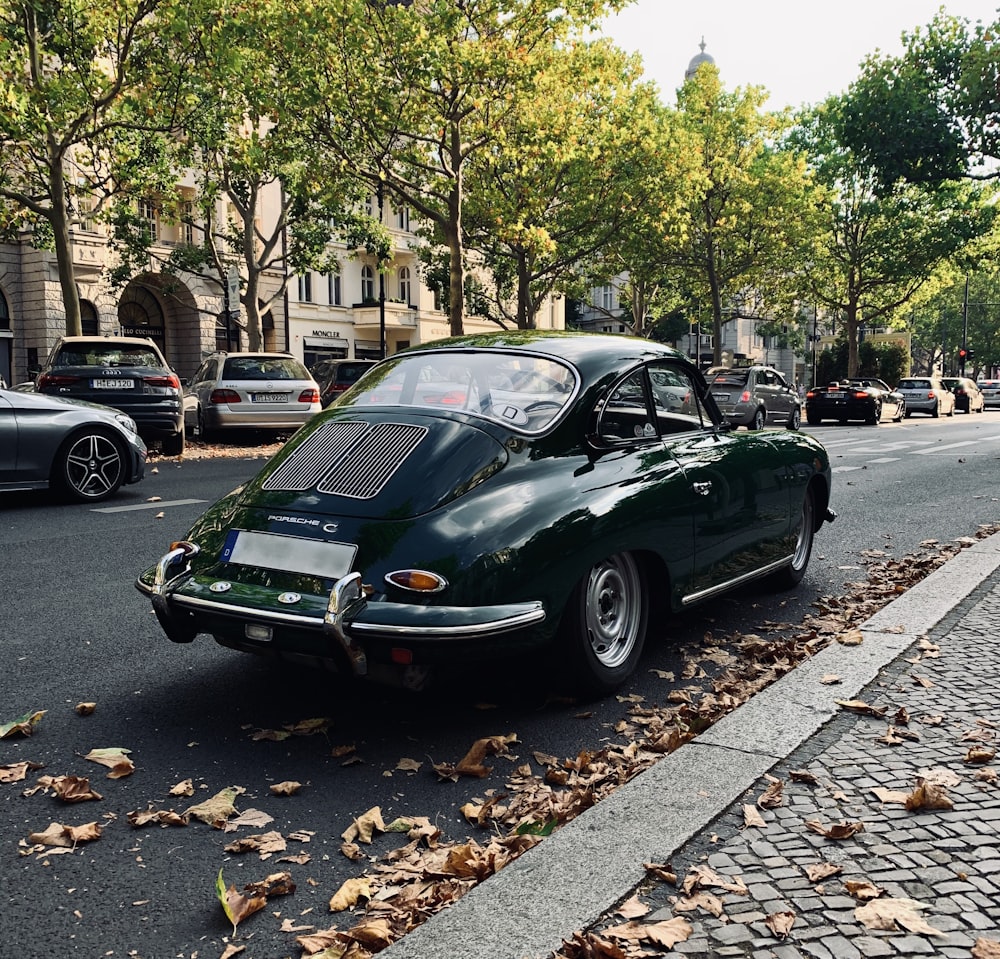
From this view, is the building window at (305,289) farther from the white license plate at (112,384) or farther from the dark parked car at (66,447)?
the dark parked car at (66,447)

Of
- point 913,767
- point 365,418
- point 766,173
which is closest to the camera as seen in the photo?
point 913,767

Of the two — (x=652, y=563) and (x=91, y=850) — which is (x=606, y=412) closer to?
(x=652, y=563)

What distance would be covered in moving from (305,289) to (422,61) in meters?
25.5

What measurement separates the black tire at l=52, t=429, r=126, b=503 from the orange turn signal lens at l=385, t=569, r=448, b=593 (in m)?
7.13

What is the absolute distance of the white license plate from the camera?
13.3 m

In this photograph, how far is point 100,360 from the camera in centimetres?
1345

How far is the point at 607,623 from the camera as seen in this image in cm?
423

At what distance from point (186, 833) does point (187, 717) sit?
98cm

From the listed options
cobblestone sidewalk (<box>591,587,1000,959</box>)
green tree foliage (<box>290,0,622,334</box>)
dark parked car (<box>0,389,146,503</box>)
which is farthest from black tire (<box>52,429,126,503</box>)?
green tree foliage (<box>290,0,622,334</box>)

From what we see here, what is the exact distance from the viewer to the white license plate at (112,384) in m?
13.3

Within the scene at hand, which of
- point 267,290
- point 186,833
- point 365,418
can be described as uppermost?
point 267,290

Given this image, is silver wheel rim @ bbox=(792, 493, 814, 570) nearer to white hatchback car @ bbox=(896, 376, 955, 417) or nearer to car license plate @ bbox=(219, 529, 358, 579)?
car license plate @ bbox=(219, 529, 358, 579)

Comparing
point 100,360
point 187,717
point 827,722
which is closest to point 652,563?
point 827,722

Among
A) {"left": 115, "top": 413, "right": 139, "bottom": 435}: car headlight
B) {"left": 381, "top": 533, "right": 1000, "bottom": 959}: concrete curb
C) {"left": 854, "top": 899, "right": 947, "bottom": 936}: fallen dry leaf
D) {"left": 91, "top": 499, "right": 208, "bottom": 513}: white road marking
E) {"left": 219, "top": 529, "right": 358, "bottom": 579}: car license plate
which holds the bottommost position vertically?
{"left": 854, "top": 899, "right": 947, "bottom": 936}: fallen dry leaf
